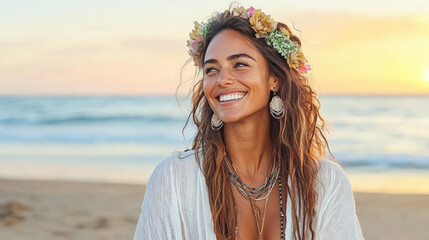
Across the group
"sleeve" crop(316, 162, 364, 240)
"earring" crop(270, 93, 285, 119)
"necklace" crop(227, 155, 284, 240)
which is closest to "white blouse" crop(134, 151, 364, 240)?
"sleeve" crop(316, 162, 364, 240)

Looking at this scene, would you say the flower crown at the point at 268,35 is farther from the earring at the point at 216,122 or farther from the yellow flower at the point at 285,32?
the earring at the point at 216,122

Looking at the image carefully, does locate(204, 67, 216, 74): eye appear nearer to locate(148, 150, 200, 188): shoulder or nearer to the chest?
locate(148, 150, 200, 188): shoulder

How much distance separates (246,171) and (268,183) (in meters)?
0.13

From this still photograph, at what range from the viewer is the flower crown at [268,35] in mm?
3518

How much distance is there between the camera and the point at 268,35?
3.54 metres

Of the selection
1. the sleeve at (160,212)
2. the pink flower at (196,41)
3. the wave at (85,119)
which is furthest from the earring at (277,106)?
the wave at (85,119)

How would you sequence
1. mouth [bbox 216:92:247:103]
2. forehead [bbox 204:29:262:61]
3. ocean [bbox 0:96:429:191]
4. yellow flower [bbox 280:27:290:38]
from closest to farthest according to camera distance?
mouth [bbox 216:92:247:103] < forehead [bbox 204:29:262:61] < yellow flower [bbox 280:27:290:38] < ocean [bbox 0:96:429:191]

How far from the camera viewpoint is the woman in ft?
11.0

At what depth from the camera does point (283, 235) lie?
3.42 meters

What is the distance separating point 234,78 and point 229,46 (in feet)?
0.64

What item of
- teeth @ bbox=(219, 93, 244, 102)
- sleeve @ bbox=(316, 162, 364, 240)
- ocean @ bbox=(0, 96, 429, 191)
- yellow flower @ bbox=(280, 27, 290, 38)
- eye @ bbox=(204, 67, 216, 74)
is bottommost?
sleeve @ bbox=(316, 162, 364, 240)

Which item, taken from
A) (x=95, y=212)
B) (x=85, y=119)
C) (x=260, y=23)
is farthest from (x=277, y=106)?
(x=85, y=119)

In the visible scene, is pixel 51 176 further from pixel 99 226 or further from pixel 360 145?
pixel 360 145

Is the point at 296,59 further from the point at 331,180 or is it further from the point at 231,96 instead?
the point at 331,180
